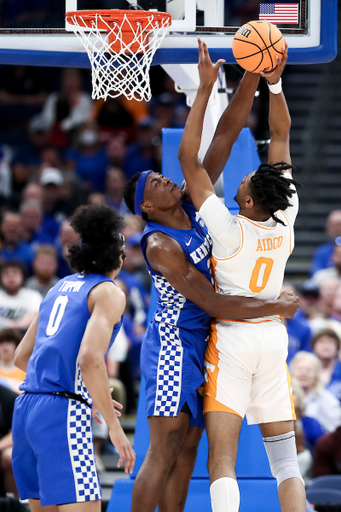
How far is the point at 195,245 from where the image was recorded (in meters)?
4.36

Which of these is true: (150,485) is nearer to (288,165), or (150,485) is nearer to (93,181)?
(288,165)

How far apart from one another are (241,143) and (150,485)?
291 cm

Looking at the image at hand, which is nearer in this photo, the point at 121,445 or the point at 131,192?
the point at 121,445

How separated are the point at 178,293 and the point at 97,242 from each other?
58 cm

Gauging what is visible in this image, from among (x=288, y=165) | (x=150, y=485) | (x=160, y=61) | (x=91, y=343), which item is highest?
(x=160, y=61)

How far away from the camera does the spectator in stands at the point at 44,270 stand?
8656 mm

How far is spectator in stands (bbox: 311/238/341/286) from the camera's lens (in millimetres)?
9531

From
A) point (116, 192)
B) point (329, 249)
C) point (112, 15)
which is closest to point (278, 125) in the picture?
point (112, 15)

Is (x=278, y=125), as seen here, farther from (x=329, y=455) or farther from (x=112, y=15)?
(x=329, y=455)

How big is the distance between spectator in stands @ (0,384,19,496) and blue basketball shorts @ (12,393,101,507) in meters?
2.47

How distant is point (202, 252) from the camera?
172 inches

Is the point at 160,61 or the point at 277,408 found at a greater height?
the point at 160,61

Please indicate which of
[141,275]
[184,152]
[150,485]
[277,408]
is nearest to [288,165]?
[184,152]

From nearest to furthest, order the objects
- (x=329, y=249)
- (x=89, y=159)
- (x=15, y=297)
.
Answer: (x=15, y=297), (x=329, y=249), (x=89, y=159)
